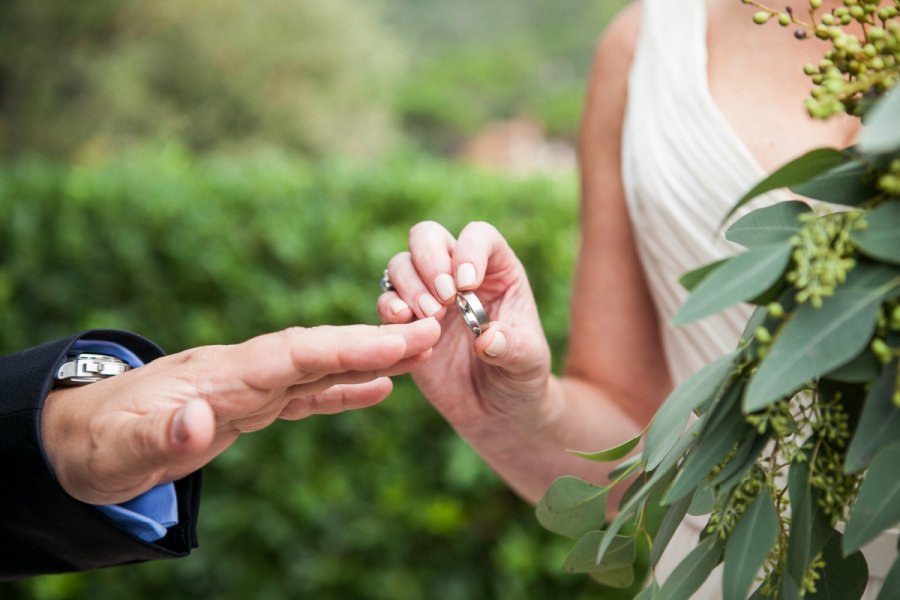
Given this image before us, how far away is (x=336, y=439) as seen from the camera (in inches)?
143

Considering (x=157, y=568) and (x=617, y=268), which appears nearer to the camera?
(x=617, y=268)

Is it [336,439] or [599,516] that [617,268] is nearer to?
[599,516]

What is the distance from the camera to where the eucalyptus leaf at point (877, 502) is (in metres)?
0.71

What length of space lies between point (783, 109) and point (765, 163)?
11 cm

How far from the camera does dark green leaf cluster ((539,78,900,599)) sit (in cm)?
69

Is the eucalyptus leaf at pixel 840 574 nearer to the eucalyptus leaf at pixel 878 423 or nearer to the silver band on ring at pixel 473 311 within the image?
the eucalyptus leaf at pixel 878 423

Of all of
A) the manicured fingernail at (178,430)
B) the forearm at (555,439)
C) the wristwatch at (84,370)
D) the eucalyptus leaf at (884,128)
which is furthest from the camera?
the forearm at (555,439)

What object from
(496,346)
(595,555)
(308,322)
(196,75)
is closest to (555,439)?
(496,346)

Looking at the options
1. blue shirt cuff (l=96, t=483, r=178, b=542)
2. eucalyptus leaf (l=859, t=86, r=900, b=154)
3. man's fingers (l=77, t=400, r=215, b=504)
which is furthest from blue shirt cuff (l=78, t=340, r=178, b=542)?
eucalyptus leaf (l=859, t=86, r=900, b=154)

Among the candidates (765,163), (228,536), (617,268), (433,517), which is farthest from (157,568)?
(765,163)

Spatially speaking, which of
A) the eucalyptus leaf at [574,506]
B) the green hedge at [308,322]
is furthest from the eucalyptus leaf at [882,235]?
the green hedge at [308,322]

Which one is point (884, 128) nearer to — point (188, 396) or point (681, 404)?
point (681, 404)

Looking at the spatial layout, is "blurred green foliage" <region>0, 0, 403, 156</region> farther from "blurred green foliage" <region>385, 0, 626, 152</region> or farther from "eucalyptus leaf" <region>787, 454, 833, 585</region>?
"eucalyptus leaf" <region>787, 454, 833, 585</region>

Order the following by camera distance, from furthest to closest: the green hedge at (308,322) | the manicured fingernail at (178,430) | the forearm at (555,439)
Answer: the green hedge at (308,322)
the forearm at (555,439)
the manicured fingernail at (178,430)
